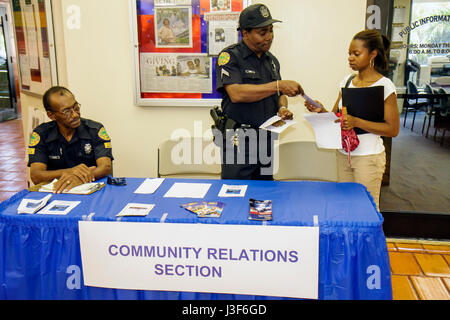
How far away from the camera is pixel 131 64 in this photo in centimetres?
332

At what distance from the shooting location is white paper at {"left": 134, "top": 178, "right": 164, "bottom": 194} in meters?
2.20

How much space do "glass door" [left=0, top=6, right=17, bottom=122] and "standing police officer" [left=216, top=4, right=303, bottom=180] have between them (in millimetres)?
7963

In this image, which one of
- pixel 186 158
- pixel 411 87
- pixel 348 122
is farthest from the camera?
pixel 411 87

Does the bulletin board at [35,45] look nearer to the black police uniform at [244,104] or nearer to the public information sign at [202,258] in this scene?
the black police uniform at [244,104]

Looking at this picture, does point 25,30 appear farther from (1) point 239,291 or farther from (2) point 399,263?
(2) point 399,263

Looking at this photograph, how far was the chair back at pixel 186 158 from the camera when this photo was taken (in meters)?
3.00

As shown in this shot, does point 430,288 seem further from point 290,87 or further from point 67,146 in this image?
point 67,146

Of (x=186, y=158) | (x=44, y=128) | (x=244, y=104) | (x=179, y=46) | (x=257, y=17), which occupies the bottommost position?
(x=186, y=158)

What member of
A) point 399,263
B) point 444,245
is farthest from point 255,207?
point 444,245

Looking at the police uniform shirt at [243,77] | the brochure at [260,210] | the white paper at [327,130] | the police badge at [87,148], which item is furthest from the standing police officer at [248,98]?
the police badge at [87,148]

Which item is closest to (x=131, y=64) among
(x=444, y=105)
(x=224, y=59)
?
(x=224, y=59)

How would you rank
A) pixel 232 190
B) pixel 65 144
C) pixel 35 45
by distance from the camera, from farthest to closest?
pixel 35 45, pixel 65 144, pixel 232 190

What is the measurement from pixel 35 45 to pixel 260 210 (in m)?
3.07

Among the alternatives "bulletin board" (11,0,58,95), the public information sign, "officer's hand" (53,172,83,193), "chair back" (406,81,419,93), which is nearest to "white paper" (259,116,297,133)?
the public information sign
